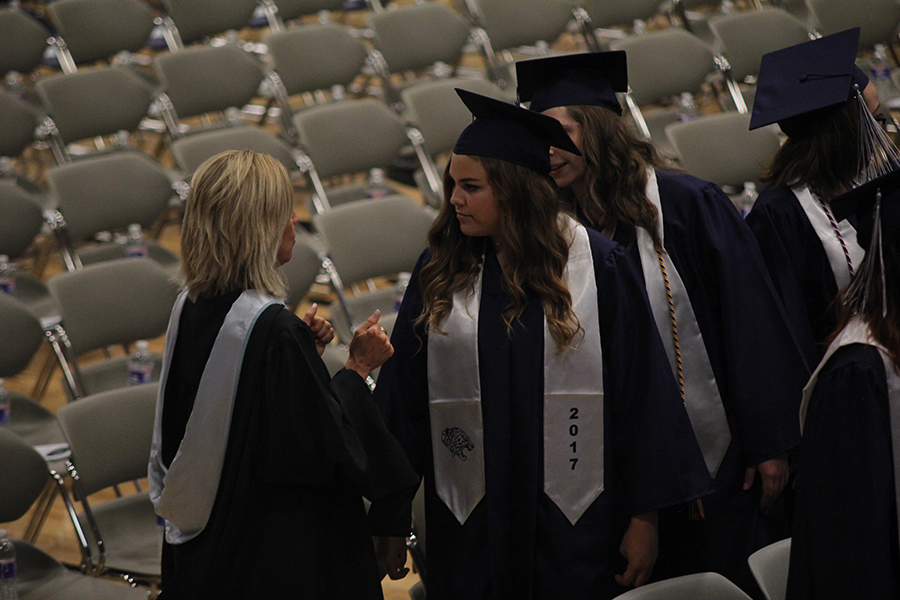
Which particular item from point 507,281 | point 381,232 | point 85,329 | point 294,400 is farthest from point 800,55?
point 85,329

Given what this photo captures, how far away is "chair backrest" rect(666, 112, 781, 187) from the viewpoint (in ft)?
15.5

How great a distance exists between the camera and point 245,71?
5.60 metres

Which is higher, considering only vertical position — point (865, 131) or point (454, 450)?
point (865, 131)

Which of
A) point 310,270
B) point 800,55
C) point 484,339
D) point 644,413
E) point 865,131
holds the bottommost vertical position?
point 310,270

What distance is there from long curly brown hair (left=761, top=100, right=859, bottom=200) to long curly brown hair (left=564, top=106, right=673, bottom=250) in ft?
1.58

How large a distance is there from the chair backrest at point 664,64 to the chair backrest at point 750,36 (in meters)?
0.16

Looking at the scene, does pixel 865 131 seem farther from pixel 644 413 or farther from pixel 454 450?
pixel 454 450

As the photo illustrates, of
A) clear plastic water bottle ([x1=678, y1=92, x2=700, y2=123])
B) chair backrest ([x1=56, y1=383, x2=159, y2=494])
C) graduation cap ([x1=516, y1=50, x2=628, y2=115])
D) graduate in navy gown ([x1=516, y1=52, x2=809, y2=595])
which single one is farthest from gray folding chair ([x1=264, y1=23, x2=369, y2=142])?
graduate in navy gown ([x1=516, y1=52, x2=809, y2=595])

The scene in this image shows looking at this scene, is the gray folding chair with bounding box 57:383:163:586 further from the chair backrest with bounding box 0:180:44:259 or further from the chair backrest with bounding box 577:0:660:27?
the chair backrest with bounding box 577:0:660:27

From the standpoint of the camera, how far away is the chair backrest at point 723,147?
4730 mm

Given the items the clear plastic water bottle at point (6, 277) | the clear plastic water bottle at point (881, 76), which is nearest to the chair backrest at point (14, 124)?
the clear plastic water bottle at point (6, 277)

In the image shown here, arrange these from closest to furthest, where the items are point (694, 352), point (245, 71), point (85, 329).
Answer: point (694, 352) → point (85, 329) → point (245, 71)

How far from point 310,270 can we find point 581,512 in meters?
2.19

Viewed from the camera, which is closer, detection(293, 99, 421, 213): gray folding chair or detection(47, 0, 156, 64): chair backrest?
detection(293, 99, 421, 213): gray folding chair
